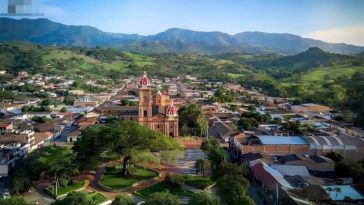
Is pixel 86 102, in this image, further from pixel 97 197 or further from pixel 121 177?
pixel 97 197

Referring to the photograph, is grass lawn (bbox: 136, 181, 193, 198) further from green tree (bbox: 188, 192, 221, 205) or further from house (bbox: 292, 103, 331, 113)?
house (bbox: 292, 103, 331, 113)

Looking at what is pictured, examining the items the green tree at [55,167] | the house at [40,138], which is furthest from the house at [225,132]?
the house at [40,138]

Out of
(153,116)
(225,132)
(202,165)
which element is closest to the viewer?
(202,165)

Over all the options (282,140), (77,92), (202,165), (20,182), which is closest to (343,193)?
(202,165)

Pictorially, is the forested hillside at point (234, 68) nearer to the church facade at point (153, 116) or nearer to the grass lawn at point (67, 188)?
the church facade at point (153, 116)

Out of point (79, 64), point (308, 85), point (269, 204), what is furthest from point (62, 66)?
point (269, 204)

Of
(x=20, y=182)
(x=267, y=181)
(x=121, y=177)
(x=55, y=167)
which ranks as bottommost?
(x=121, y=177)
